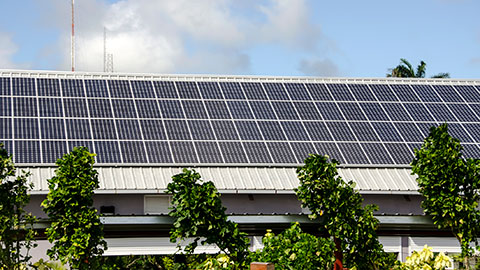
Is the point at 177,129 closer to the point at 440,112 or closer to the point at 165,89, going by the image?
the point at 165,89

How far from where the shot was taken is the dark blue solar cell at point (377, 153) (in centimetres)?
3145

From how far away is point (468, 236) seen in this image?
2419 centimetres

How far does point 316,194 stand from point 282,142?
8.61 m

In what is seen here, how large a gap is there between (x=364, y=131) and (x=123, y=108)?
421 inches

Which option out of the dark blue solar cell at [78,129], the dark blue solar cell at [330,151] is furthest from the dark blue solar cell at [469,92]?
the dark blue solar cell at [78,129]

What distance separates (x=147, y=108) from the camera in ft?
109

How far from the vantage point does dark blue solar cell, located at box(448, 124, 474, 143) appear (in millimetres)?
33938

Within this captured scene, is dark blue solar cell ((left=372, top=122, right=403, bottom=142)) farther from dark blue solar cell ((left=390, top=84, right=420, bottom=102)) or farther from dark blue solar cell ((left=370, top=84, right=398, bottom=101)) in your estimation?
dark blue solar cell ((left=390, top=84, right=420, bottom=102))

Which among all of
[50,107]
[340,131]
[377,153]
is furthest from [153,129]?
[377,153]

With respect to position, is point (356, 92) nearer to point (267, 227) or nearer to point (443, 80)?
point (443, 80)

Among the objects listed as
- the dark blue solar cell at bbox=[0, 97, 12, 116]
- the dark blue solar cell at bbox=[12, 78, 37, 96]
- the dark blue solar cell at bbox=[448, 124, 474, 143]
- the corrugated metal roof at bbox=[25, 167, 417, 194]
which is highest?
the dark blue solar cell at bbox=[12, 78, 37, 96]

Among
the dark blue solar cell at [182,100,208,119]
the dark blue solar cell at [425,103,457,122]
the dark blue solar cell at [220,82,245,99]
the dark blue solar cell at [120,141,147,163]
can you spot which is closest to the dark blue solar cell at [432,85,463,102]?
the dark blue solar cell at [425,103,457,122]

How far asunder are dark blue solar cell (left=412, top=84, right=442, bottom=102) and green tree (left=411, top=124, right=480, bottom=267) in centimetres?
1331

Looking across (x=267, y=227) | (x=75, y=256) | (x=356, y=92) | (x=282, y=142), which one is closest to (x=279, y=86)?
(x=356, y=92)
